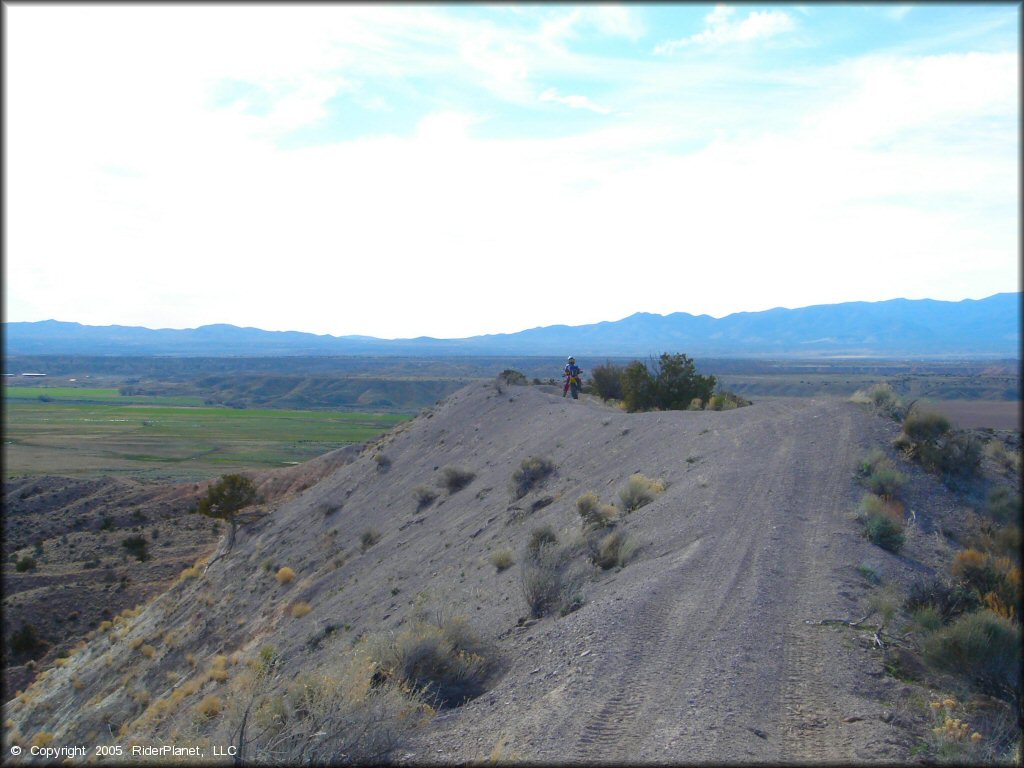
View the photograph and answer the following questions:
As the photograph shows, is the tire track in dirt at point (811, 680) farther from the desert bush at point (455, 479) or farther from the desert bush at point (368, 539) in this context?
the desert bush at point (368, 539)

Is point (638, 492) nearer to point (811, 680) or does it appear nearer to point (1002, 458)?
point (811, 680)

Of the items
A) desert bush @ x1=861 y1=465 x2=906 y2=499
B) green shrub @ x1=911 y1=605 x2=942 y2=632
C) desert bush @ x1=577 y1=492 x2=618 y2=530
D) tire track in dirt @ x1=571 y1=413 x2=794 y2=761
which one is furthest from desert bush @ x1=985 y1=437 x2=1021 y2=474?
desert bush @ x1=577 y1=492 x2=618 y2=530

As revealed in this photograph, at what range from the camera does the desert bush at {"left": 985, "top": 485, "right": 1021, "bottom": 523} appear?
12.4m

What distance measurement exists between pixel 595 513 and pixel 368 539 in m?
10.3

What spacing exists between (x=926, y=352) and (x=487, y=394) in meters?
80.8

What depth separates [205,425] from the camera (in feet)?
315

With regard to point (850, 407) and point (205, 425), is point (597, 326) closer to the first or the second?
point (205, 425)

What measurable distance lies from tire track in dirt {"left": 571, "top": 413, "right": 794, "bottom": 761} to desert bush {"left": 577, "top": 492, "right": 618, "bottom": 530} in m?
2.65

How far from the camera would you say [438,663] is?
933 centimetres

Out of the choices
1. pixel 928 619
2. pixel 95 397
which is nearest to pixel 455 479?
pixel 928 619

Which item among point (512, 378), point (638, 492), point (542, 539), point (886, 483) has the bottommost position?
point (542, 539)

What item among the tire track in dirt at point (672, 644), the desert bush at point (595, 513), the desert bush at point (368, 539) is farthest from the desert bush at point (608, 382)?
the tire track in dirt at point (672, 644)

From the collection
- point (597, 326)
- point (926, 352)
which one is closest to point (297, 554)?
point (926, 352)

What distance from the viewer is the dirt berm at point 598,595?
730 centimetres
